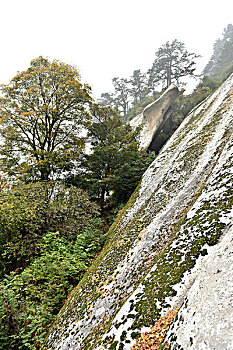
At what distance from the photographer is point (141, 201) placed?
7.77 m

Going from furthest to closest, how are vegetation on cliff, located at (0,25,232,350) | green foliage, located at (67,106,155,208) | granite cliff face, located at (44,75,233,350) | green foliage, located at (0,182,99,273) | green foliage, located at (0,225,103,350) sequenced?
green foliage, located at (67,106,155,208), green foliage, located at (0,182,99,273), green foliage, located at (0,225,103,350), vegetation on cliff, located at (0,25,232,350), granite cliff face, located at (44,75,233,350)

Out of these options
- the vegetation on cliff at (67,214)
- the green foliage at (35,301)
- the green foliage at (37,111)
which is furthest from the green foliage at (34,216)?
the green foliage at (37,111)

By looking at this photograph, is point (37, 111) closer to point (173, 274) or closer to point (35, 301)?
point (35, 301)

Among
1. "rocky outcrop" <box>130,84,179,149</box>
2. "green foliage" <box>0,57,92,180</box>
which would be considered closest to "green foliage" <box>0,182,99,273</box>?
"green foliage" <box>0,57,92,180</box>

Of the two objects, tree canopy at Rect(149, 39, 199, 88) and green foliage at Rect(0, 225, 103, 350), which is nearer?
green foliage at Rect(0, 225, 103, 350)

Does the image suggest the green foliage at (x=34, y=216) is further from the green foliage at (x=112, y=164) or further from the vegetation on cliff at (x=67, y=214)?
the green foliage at (x=112, y=164)

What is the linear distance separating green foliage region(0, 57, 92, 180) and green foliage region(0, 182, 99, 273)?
3131 millimetres

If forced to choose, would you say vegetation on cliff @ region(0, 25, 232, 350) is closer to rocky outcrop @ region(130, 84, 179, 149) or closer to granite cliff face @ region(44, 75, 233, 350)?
granite cliff face @ region(44, 75, 233, 350)

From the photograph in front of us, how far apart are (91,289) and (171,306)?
3191 mm

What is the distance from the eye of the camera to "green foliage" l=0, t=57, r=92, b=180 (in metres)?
12.1

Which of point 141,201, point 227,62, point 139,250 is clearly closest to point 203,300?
point 139,250

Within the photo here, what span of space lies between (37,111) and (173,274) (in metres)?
12.9

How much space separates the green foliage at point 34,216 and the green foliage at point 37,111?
10.3ft

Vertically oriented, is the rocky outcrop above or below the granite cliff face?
above
